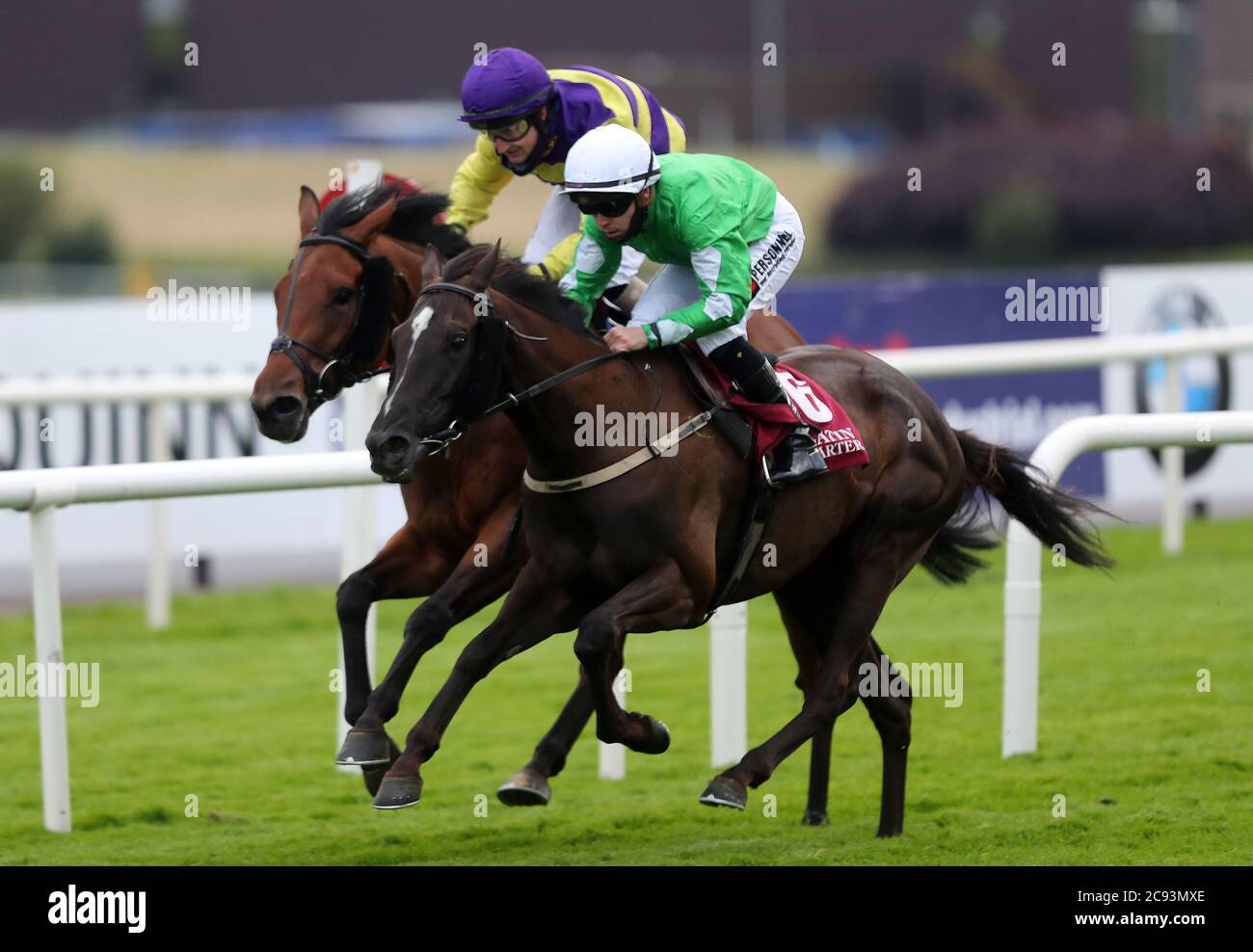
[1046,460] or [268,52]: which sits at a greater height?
[268,52]

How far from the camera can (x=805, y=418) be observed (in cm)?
514

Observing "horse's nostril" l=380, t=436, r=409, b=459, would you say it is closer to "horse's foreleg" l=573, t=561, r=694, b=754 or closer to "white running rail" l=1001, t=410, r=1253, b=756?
"horse's foreleg" l=573, t=561, r=694, b=754

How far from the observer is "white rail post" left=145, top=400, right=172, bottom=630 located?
891cm

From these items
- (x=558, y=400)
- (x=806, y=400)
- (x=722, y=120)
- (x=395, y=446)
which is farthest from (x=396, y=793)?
(x=722, y=120)

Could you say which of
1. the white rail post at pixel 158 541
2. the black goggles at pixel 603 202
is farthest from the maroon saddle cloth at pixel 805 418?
the white rail post at pixel 158 541

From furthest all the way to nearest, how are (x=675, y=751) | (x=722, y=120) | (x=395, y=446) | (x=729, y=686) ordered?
1. (x=722, y=120)
2. (x=675, y=751)
3. (x=729, y=686)
4. (x=395, y=446)

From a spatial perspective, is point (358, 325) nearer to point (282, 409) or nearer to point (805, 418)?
point (282, 409)

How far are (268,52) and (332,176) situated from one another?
1210 inches

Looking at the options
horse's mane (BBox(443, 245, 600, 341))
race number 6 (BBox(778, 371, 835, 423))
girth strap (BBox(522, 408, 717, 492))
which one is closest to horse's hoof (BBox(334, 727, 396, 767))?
girth strap (BBox(522, 408, 717, 492))

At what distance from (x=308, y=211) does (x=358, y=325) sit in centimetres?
47

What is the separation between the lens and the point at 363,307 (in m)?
5.20

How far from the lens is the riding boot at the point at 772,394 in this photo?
499 cm

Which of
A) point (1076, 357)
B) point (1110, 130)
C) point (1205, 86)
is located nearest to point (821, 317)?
point (1076, 357)
